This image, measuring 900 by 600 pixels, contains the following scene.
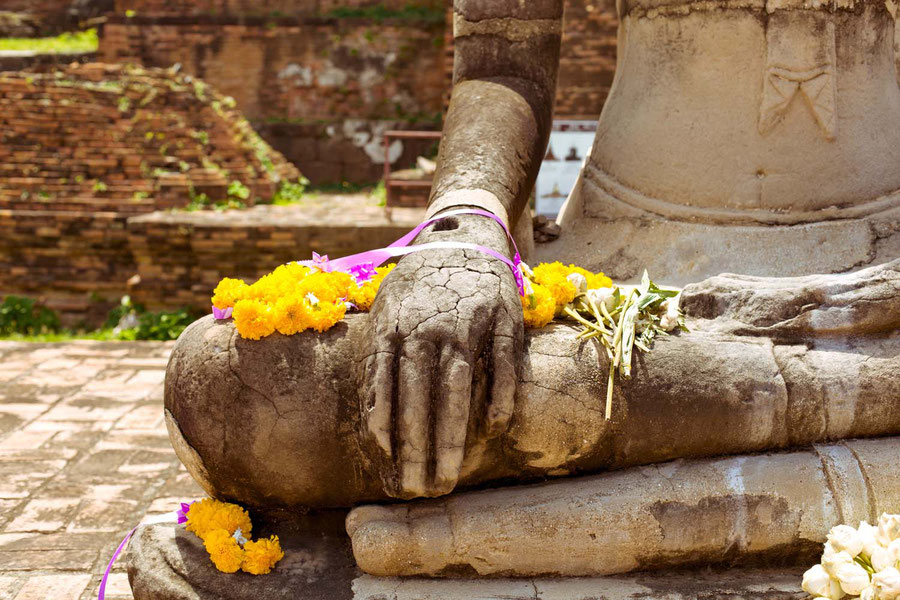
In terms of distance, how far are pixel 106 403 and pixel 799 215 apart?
3320mm

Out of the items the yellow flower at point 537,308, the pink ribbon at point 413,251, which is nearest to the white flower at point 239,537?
the pink ribbon at point 413,251

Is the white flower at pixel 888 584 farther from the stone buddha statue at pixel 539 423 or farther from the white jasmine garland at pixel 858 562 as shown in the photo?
the stone buddha statue at pixel 539 423

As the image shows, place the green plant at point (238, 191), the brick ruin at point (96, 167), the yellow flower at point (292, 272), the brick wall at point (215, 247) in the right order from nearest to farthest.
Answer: the yellow flower at point (292, 272), the brick wall at point (215, 247), the brick ruin at point (96, 167), the green plant at point (238, 191)

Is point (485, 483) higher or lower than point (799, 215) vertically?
lower

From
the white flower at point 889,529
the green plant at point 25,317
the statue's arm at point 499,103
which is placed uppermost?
the statue's arm at point 499,103

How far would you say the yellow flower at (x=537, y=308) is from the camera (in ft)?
6.43

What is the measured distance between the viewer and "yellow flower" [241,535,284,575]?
6.22 feet

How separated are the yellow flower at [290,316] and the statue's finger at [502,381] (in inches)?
16.3

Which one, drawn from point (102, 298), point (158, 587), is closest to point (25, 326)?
point (102, 298)

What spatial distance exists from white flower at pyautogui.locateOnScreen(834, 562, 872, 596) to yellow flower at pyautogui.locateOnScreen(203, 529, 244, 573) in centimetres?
112

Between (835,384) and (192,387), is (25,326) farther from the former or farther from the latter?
(835,384)

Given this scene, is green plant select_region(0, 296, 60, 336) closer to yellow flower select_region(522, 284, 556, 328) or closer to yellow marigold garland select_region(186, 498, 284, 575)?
yellow marigold garland select_region(186, 498, 284, 575)

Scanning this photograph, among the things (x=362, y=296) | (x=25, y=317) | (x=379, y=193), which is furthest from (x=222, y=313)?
(x=379, y=193)

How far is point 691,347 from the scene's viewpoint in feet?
6.29
